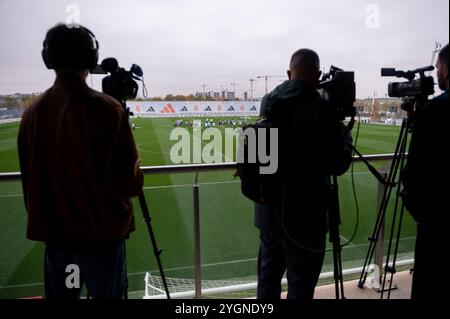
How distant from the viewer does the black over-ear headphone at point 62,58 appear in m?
1.02

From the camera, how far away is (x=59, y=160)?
3.13ft

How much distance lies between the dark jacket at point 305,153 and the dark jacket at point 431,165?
26cm

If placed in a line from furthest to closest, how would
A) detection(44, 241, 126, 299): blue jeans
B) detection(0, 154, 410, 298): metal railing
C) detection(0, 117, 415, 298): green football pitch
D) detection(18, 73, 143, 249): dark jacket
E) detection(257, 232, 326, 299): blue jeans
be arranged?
1. detection(0, 117, 415, 298): green football pitch
2. detection(0, 154, 410, 298): metal railing
3. detection(257, 232, 326, 299): blue jeans
4. detection(44, 241, 126, 299): blue jeans
5. detection(18, 73, 143, 249): dark jacket

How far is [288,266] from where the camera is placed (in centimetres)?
136

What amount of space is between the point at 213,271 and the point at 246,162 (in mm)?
3276

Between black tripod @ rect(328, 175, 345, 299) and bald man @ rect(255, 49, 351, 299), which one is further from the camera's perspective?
black tripod @ rect(328, 175, 345, 299)

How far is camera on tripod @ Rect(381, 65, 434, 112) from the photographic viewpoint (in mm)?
1489

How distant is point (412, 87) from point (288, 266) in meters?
1.14

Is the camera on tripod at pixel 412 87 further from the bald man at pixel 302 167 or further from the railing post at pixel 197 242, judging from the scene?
the railing post at pixel 197 242

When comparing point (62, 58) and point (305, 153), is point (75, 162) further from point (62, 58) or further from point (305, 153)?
point (305, 153)

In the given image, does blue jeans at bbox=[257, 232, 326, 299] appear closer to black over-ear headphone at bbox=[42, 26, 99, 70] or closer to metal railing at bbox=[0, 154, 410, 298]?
metal railing at bbox=[0, 154, 410, 298]

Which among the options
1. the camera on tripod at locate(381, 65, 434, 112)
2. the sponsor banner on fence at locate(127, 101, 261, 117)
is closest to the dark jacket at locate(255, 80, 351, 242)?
the camera on tripod at locate(381, 65, 434, 112)

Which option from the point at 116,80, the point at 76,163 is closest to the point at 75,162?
the point at 76,163
